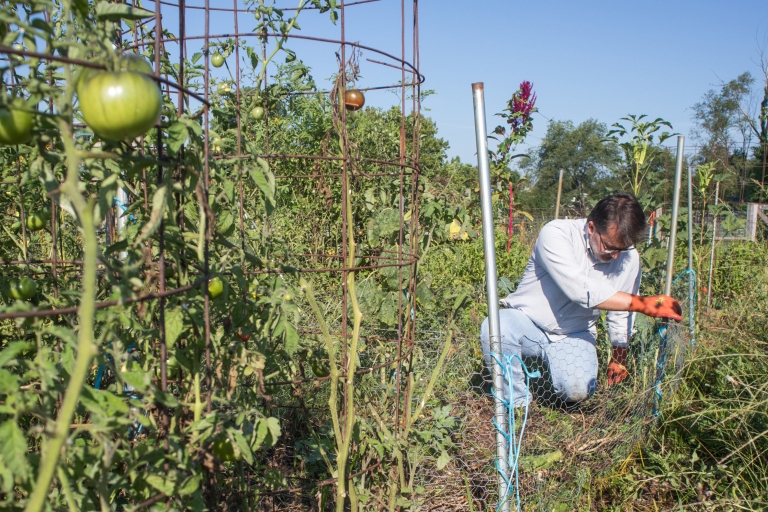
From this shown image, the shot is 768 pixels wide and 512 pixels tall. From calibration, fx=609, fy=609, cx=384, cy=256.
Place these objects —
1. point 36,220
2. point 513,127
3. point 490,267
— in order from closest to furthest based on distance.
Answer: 1. point 36,220
2. point 490,267
3. point 513,127

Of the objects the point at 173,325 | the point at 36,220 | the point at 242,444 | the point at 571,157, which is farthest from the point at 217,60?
the point at 571,157

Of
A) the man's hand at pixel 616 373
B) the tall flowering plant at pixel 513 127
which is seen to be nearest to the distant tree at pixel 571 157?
the tall flowering plant at pixel 513 127

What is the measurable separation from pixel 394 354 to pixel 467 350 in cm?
81

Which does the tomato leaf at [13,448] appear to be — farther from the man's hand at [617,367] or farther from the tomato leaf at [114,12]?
the man's hand at [617,367]

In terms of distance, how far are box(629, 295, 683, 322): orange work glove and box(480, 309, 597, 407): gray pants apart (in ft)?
1.63

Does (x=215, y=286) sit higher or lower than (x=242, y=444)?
higher

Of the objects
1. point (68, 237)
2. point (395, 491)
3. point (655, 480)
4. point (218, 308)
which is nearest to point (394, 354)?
point (395, 491)

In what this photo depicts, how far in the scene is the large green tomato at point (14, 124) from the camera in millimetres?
867

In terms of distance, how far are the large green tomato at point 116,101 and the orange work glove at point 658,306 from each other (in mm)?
2412

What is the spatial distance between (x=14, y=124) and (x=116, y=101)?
0.60 ft

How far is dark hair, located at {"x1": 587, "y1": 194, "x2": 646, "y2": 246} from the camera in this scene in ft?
9.43

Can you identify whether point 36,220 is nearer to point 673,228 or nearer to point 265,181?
point 265,181

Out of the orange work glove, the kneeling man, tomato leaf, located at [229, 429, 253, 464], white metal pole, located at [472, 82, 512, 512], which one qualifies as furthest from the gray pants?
tomato leaf, located at [229, 429, 253, 464]

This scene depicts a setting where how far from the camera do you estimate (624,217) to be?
9.48 feet
